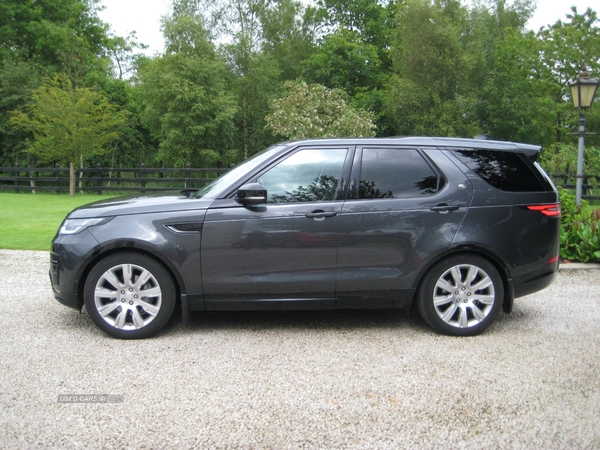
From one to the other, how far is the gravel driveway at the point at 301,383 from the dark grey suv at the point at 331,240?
34cm

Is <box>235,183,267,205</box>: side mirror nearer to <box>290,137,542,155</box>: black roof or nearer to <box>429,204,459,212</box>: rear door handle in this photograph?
<box>290,137,542,155</box>: black roof

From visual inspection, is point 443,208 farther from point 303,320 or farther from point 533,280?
point 303,320

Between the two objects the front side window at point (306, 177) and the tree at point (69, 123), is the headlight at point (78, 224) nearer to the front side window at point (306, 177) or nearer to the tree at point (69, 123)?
the front side window at point (306, 177)

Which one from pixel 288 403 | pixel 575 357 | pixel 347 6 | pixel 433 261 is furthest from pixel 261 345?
pixel 347 6

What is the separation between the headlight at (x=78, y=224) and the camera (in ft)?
15.6

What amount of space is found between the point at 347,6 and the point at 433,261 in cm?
4756

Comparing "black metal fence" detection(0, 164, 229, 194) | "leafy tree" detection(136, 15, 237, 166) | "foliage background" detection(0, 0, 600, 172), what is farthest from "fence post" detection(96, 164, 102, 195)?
"leafy tree" detection(136, 15, 237, 166)

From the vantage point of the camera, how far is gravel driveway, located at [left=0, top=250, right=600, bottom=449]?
3.14 meters

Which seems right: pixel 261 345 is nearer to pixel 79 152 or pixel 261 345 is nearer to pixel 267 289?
pixel 267 289

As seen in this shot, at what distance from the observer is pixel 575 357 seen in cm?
446

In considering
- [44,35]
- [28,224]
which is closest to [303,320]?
[28,224]

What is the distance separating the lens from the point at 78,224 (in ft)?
15.8

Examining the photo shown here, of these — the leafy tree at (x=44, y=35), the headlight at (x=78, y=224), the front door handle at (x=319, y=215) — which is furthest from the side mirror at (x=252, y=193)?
the leafy tree at (x=44, y=35)

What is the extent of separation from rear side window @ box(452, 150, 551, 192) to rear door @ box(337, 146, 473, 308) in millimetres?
223
